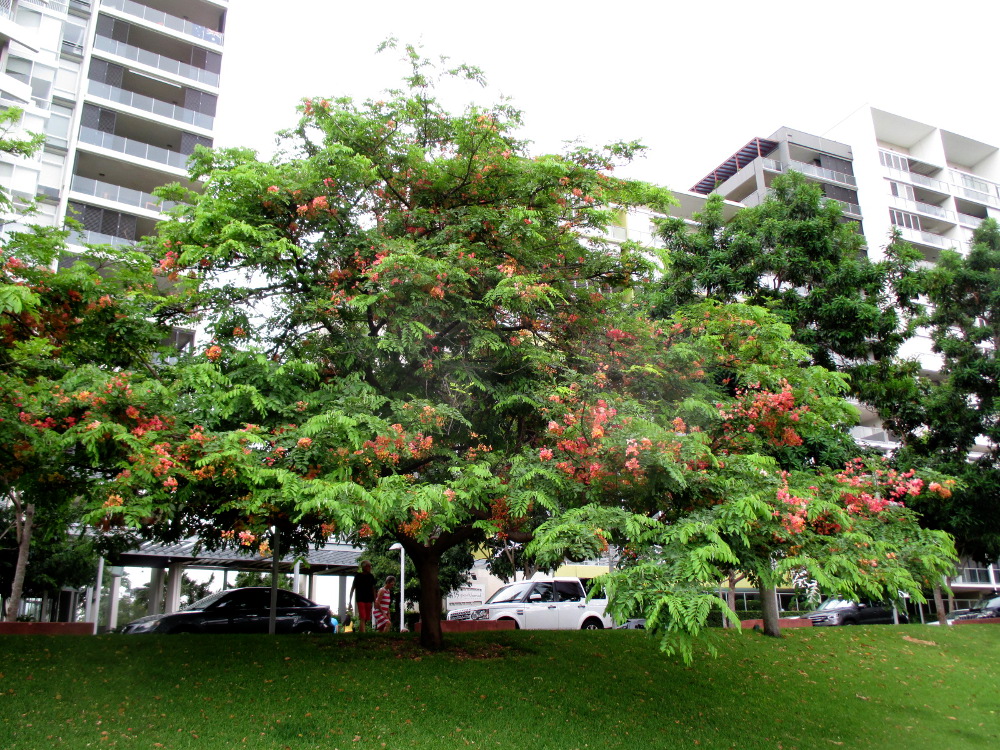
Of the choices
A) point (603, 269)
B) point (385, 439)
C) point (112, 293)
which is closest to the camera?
point (385, 439)

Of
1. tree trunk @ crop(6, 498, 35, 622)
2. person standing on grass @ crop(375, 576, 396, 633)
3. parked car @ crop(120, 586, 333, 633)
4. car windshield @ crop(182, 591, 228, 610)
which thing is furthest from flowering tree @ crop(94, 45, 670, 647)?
tree trunk @ crop(6, 498, 35, 622)

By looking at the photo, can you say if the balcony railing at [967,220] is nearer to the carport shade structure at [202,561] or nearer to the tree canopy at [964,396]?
the tree canopy at [964,396]

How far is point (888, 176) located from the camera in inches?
1613

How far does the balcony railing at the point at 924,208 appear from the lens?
41.0 m

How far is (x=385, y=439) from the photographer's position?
7.81m

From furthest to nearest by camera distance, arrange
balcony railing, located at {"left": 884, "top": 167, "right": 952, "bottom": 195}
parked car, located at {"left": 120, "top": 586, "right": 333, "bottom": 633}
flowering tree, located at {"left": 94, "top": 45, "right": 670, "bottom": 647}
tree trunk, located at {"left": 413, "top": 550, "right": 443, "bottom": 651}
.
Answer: balcony railing, located at {"left": 884, "top": 167, "right": 952, "bottom": 195}
parked car, located at {"left": 120, "top": 586, "right": 333, "bottom": 633}
tree trunk, located at {"left": 413, "top": 550, "right": 443, "bottom": 651}
flowering tree, located at {"left": 94, "top": 45, "right": 670, "bottom": 647}

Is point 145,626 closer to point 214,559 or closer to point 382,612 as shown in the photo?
point 382,612

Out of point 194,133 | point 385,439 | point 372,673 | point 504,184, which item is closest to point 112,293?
point 385,439

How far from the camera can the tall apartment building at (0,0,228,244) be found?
2698 centimetres

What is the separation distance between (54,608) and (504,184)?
30.2m

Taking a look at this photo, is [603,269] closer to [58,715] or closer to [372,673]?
[372,673]

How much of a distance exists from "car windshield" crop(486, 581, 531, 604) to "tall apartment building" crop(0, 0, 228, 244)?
689 inches

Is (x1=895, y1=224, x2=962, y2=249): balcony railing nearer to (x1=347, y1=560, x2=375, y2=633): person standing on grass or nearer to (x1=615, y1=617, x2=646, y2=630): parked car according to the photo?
(x1=615, y1=617, x2=646, y2=630): parked car

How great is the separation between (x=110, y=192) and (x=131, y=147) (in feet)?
6.74
